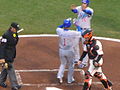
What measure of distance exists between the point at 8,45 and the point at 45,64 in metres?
2.62

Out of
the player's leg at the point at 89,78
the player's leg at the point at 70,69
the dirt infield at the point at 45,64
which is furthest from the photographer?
the dirt infield at the point at 45,64

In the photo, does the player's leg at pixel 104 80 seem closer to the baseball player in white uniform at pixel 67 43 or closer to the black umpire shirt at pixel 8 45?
the baseball player in white uniform at pixel 67 43

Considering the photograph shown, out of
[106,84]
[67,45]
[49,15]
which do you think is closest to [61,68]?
[67,45]

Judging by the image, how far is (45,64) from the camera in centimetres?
1137

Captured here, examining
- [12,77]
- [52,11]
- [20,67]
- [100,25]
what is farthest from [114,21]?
[12,77]

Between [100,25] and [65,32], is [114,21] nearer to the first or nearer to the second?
[100,25]

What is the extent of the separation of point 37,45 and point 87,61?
2633mm

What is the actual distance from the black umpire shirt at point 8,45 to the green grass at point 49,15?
5180mm

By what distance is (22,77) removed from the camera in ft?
33.9

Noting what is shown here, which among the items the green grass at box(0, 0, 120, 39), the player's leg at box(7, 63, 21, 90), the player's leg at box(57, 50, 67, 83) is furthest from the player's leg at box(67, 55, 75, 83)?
the green grass at box(0, 0, 120, 39)

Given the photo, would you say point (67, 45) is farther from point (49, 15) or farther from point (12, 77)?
point (49, 15)

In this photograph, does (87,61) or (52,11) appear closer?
(87,61)

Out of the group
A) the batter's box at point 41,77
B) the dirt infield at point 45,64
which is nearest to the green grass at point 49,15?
the dirt infield at point 45,64

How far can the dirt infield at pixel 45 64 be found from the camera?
393 inches
